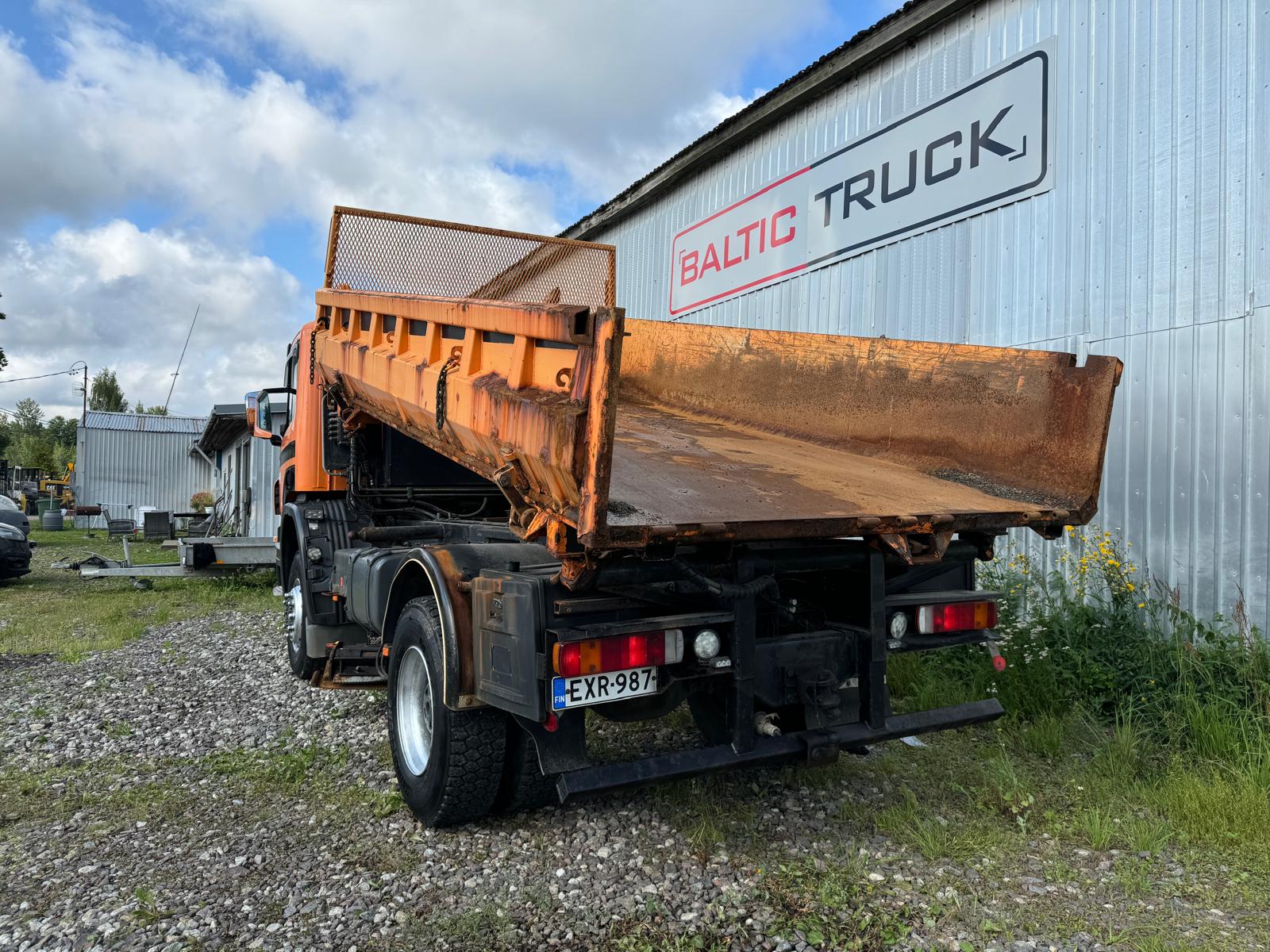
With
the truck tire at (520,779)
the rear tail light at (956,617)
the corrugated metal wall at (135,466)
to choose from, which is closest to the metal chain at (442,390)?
the truck tire at (520,779)

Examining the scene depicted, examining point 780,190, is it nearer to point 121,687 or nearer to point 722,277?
point 722,277

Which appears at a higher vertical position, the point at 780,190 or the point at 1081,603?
the point at 780,190

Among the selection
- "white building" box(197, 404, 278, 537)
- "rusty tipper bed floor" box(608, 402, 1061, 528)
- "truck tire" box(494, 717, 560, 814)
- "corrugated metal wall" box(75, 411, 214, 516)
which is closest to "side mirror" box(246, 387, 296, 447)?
"rusty tipper bed floor" box(608, 402, 1061, 528)

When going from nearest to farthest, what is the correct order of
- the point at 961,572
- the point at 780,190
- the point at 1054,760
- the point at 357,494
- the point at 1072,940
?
the point at 1072,940 < the point at 961,572 < the point at 1054,760 < the point at 357,494 < the point at 780,190

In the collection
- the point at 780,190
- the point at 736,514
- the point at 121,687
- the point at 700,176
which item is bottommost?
the point at 121,687

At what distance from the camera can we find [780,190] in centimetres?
889

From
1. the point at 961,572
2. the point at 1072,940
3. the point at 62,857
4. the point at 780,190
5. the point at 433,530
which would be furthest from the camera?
the point at 780,190

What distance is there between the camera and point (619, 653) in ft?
10.2

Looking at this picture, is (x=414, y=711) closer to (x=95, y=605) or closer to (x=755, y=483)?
(x=755, y=483)

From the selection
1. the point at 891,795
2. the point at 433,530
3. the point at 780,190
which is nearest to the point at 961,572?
the point at 891,795

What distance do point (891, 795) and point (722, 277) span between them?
6.89 metres

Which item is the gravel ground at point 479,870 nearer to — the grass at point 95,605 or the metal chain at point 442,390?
the metal chain at point 442,390

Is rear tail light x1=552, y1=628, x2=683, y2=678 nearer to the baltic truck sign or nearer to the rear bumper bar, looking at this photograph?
the rear bumper bar

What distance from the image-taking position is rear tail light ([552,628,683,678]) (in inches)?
120
